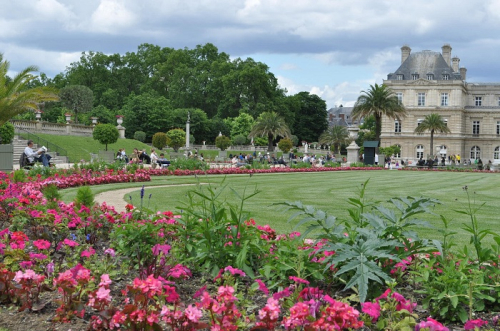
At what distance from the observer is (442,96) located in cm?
7775

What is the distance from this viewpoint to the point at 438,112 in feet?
254

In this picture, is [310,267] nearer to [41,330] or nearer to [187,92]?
[41,330]

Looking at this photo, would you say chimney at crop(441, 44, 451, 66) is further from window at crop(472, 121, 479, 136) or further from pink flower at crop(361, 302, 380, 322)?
pink flower at crop(361, 302, 380, 322)

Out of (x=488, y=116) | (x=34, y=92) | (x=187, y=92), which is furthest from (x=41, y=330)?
(x=488, y=116)

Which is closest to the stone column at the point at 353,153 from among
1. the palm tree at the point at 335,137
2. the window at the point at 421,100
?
the window at the point at 421,100

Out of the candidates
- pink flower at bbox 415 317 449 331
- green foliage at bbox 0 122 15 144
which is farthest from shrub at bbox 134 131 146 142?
pink flower at bbox 415 317 449 331

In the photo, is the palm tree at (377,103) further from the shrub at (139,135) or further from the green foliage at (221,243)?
the green foliage at (221,243)

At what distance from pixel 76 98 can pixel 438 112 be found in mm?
51273

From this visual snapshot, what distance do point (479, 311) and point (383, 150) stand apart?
60.8 metres

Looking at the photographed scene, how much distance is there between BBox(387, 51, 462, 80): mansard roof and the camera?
7906 centimetres

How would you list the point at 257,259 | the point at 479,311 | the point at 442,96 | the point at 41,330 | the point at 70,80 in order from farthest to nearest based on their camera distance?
the point at 70,80
the point at 442,96
the point at 257,259
the point at 479,311
the point at 41,330

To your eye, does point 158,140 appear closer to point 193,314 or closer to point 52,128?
point 52,128

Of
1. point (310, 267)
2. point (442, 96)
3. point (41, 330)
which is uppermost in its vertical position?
point (442, 96)

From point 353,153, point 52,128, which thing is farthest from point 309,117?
point 52,128
